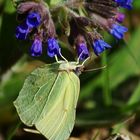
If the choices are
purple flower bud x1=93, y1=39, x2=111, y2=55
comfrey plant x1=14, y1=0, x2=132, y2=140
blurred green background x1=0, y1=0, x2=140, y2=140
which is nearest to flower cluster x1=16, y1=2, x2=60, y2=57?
comfrey plant x1=14, y1=0, x2=132, y2=140

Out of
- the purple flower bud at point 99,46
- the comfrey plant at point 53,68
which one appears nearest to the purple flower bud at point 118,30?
the comfrey plant at point 53,68

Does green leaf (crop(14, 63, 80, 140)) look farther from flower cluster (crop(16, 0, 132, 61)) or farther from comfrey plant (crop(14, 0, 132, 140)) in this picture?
flower cluster (crop(16, 0, 132, 61))

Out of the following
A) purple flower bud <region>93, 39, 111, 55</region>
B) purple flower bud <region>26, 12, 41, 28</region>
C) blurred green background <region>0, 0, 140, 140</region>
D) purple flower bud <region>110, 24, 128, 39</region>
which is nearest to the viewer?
purple flower bud <region>26, 12, 41, 28</region>

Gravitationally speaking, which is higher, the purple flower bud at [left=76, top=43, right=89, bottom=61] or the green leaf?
the purple flower bud at [left=76, top=43, right=89, bottom=61]

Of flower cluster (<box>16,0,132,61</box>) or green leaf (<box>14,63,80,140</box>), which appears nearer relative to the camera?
green leaf (<box>14,63,80,140</box>)

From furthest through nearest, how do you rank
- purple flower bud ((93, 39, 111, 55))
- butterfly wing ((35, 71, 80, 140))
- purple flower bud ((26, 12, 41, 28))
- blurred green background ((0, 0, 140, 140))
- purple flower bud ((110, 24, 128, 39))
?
blurred green background ((0, 0, 140, 140)) → purple flower bud ((110, 24, 128, 39)) → purple flower bud ((93, 39, 111, 55)) → purple flower bud ((26, 12, 41, 28)) → butterfly wing ((35, 71, 80, 140))

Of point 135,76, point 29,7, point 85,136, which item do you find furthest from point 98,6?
point 135,76

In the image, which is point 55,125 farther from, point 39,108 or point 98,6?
point 98,6

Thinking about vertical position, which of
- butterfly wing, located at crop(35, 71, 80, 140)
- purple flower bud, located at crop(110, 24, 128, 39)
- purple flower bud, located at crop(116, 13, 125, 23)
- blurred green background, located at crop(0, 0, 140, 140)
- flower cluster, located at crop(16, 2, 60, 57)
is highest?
flower cluster, located at crop(16, 2, 60, 57)
